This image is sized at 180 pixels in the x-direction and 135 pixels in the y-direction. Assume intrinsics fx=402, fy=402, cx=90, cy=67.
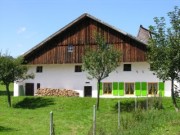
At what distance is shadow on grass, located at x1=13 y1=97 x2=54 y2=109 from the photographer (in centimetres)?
3912

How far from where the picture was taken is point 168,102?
37188mm

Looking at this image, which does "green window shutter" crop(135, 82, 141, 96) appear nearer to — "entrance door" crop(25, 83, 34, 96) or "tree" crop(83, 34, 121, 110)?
"tree" crop(83, 34, 121, 110)

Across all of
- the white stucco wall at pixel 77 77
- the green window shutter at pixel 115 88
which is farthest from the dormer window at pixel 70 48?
the green window shutter at pixel 115 88

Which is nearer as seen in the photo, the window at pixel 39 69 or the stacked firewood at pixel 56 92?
the stacked firewood at pixel 56 92

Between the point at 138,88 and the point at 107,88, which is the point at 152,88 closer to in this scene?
the point at 138,88

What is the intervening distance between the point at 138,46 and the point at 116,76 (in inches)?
173

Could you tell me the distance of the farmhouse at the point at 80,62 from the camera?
44875 millimetres

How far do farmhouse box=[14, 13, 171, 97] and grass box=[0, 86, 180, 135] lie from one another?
6.28 metres

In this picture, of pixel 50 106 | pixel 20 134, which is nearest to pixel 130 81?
pixel 50 106

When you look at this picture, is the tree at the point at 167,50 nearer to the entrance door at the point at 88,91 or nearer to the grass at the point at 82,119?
the grass at the point at 82,119

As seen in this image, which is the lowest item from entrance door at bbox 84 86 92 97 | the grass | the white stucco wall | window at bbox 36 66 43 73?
the grass

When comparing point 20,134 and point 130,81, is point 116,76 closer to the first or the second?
point 130,81

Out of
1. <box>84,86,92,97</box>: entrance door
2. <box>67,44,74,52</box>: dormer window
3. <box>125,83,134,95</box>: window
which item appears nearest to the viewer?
<box>125,83,134,95</box>: window

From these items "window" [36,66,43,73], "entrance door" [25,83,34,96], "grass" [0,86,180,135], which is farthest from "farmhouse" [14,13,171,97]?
"grass" [0,86,180,135]
